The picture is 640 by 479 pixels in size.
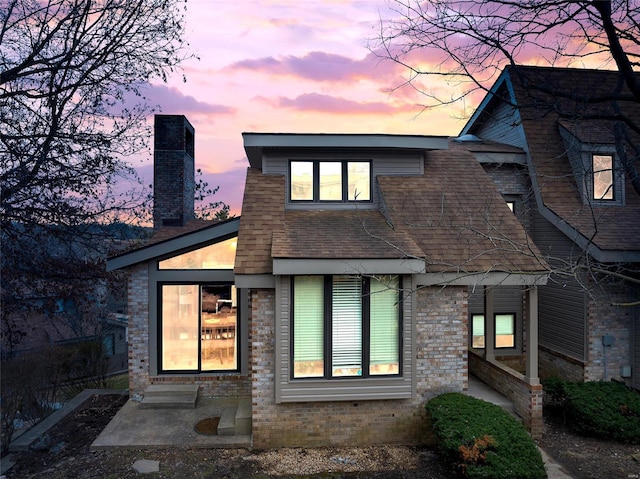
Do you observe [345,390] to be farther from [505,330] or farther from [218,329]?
[505,330]

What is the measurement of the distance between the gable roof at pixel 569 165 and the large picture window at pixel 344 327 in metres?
4.45

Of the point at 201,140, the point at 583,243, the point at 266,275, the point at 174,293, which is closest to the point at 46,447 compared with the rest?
the point at 174,293

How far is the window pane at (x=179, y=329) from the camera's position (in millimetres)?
9711

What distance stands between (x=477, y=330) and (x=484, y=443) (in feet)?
21.9

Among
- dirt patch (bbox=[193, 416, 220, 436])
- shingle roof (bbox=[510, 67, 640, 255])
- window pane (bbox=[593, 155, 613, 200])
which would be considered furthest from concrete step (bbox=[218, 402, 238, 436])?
window pane (bbox=[593, 155, 613, 200])

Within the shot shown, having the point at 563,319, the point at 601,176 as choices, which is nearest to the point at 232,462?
the point at 563,319

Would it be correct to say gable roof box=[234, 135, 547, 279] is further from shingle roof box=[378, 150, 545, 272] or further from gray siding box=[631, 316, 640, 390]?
gray siding box=[631, 316, 640, 390]

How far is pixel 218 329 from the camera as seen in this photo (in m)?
9.83

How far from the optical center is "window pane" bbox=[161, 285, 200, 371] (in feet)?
31.9

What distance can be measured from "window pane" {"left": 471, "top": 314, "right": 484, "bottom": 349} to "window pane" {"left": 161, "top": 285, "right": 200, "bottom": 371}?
8167mm

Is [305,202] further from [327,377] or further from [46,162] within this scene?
[46,162]

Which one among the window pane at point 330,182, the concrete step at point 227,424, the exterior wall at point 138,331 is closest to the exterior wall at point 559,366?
the window pane at point 330,182

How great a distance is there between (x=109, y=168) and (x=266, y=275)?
443 centimetres

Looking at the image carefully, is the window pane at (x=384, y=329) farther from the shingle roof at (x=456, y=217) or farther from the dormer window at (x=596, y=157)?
the dormer window at (x=596, y=157)
